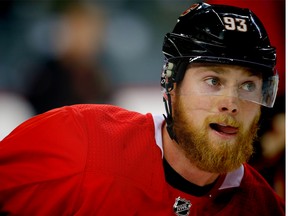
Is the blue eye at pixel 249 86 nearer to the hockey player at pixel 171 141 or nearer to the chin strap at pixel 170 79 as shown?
the hockey player at pixel 171 141

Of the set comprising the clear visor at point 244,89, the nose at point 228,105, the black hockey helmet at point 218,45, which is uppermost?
the black hockey helmet at point 218,45

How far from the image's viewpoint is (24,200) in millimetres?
1421

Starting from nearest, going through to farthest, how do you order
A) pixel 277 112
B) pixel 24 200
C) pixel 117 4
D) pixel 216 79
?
pixel 24 200
pixel 216 79
pixel 277 112
pixel 117 4

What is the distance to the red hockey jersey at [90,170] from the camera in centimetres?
143

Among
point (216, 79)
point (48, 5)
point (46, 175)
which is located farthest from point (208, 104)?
point (48, 5)

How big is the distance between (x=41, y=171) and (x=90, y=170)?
0.13 meters

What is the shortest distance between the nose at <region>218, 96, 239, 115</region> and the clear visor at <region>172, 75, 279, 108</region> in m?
0.01

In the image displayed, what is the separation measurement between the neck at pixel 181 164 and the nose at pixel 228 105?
0.20 meters

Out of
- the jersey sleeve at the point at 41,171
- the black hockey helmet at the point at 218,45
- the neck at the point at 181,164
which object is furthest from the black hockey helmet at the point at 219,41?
the jersey sleeve at the point at 41,171

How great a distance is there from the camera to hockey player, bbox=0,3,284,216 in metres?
1.43

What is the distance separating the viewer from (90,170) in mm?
1442

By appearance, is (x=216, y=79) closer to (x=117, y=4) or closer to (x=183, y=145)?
(x=183, y=145)

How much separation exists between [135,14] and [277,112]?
0.92 m

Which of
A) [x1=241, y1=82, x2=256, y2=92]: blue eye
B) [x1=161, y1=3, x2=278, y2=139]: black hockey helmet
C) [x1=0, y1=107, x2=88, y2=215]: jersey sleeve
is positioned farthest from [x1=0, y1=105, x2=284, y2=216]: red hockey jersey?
[x1=241, y1=82, x2=256, y2=92]: blue eye
